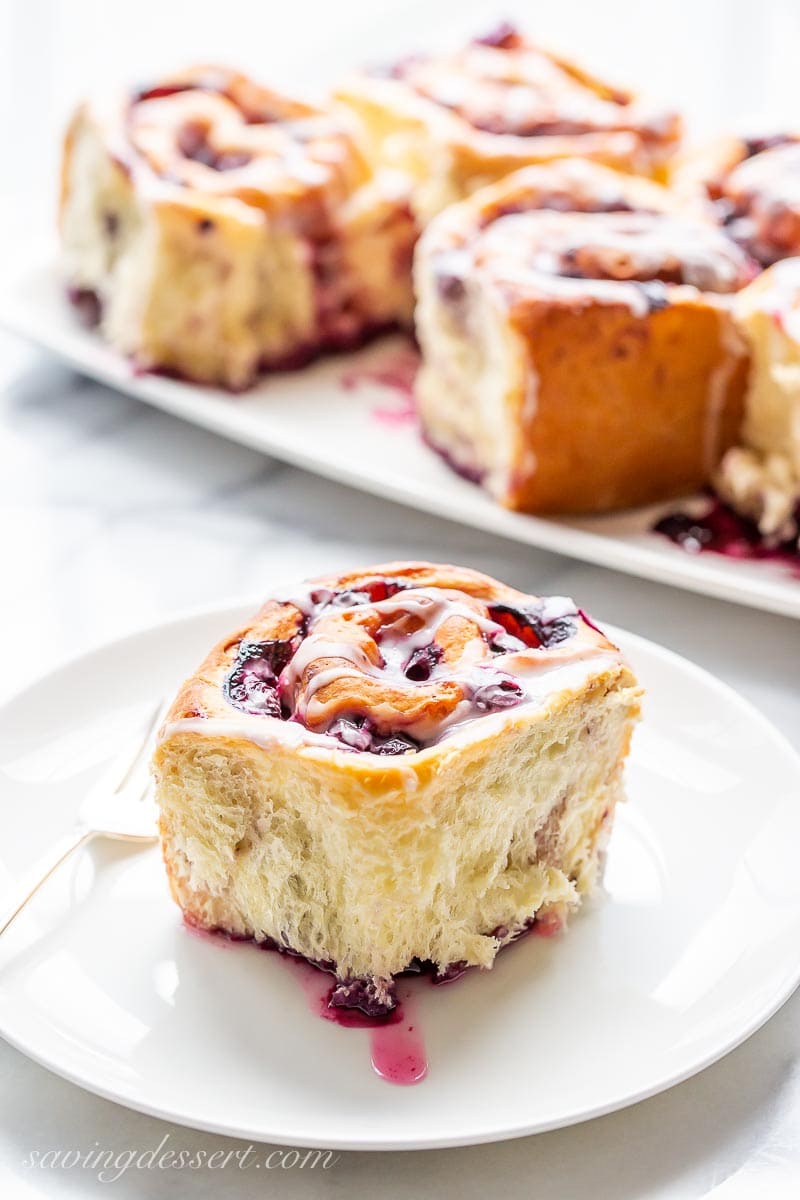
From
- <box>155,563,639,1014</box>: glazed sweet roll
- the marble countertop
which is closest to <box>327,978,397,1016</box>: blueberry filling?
<box>155,563,639,1014</box>: glazed sweet roll

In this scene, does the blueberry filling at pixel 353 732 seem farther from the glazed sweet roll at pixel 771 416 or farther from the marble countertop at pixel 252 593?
the glazed sweet roll at pixel 771 416

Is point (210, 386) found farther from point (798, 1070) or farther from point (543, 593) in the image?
point (798, 1070)

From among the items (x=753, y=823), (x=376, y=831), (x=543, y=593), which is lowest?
(x=543, y=593)

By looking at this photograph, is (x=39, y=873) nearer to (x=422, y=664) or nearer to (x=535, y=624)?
(x=422, y=664)

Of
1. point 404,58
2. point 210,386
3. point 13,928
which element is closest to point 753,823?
point 13,928

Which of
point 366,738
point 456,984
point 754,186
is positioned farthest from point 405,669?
point 754,186
